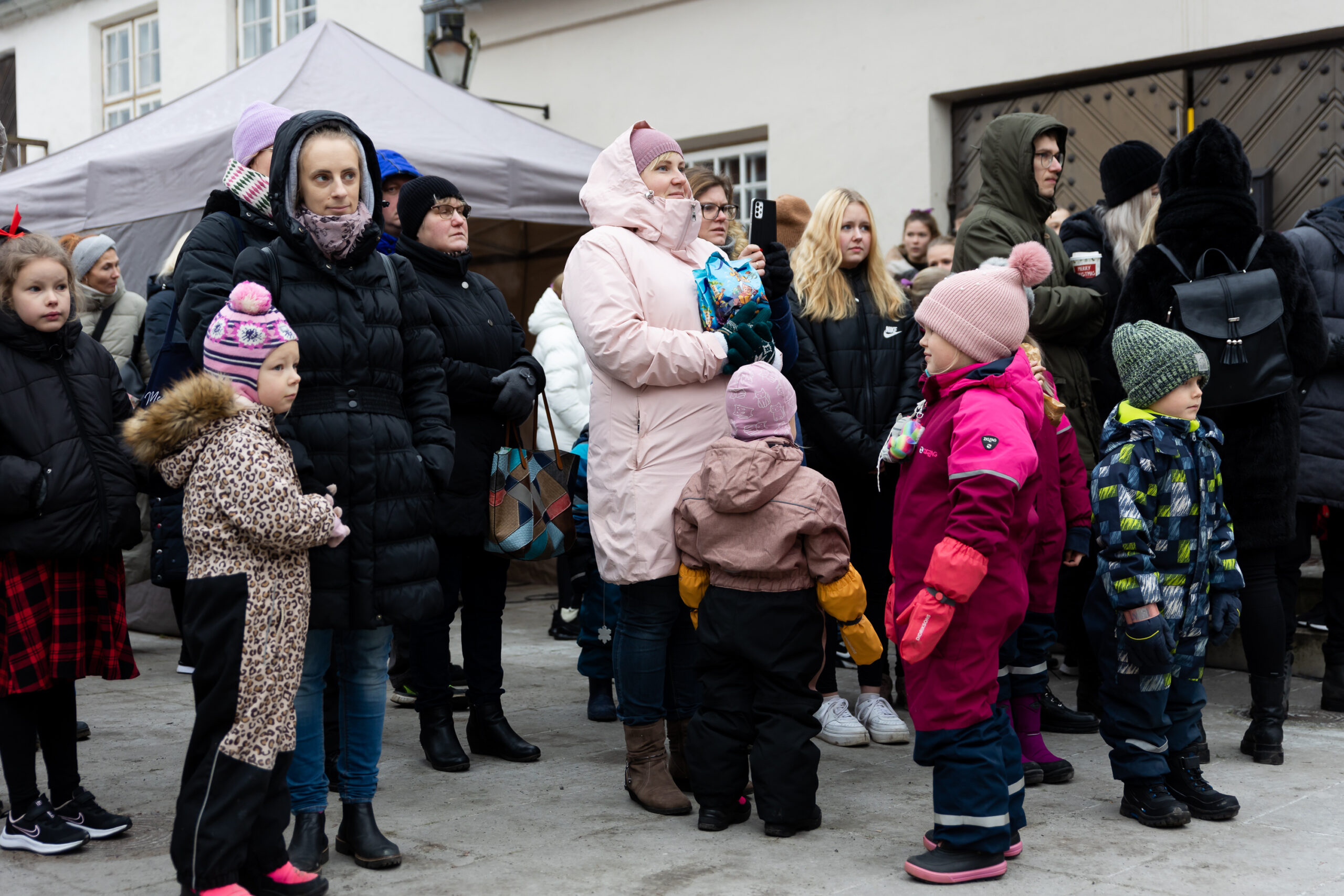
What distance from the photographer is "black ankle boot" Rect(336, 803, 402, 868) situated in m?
3.55

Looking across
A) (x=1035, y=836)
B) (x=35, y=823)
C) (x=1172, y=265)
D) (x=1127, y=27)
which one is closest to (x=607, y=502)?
(x=1035, y=836)

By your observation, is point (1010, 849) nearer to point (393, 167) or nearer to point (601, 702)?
point (601, 702)

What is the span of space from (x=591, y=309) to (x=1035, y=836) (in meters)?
2.02

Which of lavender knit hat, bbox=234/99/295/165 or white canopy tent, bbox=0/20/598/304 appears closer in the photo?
lavender knit hat, bbox=234/99/295/165

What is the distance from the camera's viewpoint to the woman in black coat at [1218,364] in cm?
457

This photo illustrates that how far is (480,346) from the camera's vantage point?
4.62 metres

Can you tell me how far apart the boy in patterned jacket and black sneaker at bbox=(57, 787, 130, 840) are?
9.64 ft

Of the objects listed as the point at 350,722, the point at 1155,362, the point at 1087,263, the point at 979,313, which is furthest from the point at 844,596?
the point at 1087,263

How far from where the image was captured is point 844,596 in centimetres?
384

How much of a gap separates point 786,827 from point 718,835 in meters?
0.20

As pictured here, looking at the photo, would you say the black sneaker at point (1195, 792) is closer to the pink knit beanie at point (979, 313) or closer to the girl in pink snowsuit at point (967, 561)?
the girl in pink snowsuit at point (967, 561)

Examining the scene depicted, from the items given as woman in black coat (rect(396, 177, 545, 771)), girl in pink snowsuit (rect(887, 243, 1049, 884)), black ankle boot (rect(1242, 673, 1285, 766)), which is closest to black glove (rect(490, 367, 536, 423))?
woman in black coat (rect(396, 177, 545, 771))

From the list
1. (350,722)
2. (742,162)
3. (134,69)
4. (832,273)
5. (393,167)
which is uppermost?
(134,69)

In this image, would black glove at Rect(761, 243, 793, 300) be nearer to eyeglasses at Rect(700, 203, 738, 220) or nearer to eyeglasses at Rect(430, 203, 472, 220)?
eyeglasses at Rect(700, 203, 738, 220)
